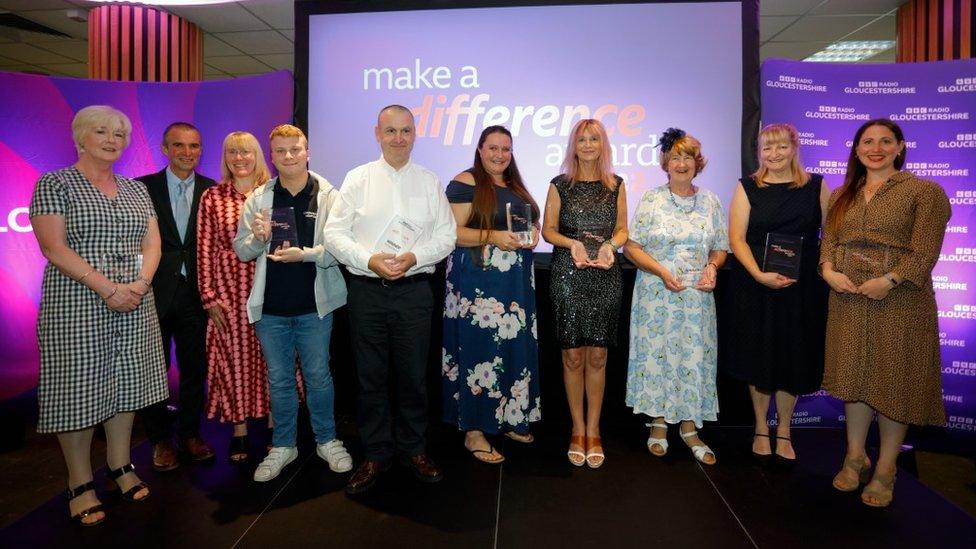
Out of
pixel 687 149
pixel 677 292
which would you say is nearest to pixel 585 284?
pixel 677 292

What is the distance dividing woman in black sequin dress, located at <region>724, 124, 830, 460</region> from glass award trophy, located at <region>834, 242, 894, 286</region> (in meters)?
0.20

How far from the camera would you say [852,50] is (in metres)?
7.62

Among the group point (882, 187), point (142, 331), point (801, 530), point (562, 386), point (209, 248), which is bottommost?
point (801, 530)

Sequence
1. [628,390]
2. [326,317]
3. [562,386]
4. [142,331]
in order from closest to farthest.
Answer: [142,331] < [326,317] < [628,390] < [562,386]

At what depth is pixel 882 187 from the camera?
2.58m

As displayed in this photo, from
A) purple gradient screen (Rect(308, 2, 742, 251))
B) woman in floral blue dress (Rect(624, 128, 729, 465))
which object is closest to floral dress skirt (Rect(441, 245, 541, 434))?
woman in floral blue dress (Rect(624, 128, 729, 465))

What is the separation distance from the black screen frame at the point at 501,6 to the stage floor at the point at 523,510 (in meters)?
2.03

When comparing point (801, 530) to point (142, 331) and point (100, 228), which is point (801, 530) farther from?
point (100, 228)

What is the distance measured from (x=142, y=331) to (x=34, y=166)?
2.36 meters

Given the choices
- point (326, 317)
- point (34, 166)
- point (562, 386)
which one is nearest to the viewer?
point (326, 317)

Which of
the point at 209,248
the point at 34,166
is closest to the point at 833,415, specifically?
the point at 209,248

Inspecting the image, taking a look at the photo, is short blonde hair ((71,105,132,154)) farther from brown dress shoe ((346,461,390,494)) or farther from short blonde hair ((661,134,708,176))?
short blonde hair ((661,134,708,176))

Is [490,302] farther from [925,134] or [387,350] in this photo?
[925,134]

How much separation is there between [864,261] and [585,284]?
127 centimetres
